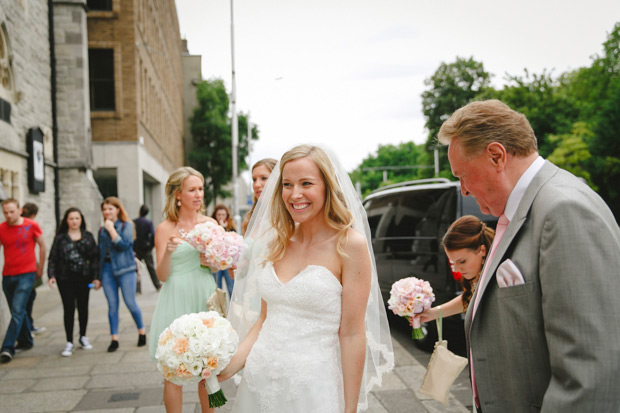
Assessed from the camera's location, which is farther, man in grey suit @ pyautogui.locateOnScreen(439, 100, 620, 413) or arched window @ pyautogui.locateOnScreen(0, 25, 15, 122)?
arched window @ pyautogui.locateOnScreen(0, 25, 15, 122)

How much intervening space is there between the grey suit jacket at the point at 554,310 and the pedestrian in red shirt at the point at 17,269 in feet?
21.3

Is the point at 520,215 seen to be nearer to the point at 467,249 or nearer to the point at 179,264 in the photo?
the point at 467,249

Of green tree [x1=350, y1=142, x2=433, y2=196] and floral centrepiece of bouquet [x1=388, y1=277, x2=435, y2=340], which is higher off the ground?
green tree [x1=350, y1=142, x2=433, y2=196]

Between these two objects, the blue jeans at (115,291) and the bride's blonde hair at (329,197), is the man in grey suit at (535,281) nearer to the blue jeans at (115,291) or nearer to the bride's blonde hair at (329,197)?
the bride's blonde hair at (329,197)

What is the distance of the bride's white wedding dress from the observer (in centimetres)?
242

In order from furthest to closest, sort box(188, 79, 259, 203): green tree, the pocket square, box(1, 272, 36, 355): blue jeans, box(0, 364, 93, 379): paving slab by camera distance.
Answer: box(188, 79, 259, 203): green tree
box(1, 272, 36, 355): blue jeans
box(0, 364, 93, 379): paving slab
the pocket square

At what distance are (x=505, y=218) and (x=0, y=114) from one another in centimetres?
1169

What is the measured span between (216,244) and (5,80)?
999 cm

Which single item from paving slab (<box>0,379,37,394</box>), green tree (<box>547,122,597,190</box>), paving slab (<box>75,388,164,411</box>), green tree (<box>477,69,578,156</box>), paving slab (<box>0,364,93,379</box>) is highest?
green tree (<box>477,69,578,156</box>)

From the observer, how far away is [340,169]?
2926mm

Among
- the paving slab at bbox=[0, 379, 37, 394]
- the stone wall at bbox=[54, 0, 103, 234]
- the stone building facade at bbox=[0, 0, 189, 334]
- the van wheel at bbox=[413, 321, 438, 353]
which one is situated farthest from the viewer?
the stone wall at bbox=[54, 0, 103, 234]

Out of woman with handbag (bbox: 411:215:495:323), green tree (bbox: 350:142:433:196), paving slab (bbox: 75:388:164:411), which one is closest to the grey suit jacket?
woman with handbag (bbox: 411:215:495:323)

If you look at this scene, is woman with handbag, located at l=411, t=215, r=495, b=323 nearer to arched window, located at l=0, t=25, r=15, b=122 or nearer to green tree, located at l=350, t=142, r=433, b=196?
arched window, located at l=0, t=25, r=15, b=122

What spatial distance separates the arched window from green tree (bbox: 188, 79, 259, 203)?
31.5 metres
